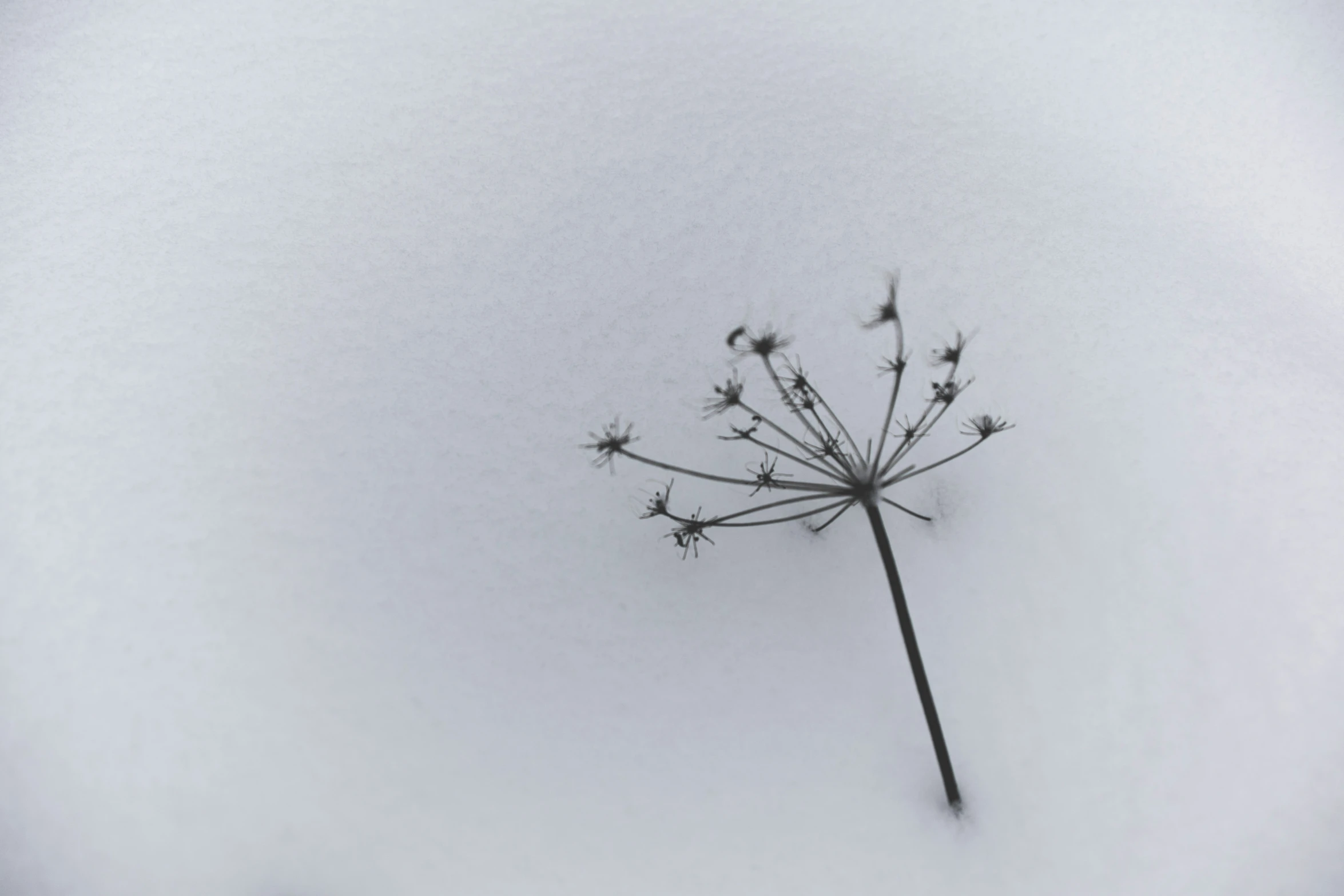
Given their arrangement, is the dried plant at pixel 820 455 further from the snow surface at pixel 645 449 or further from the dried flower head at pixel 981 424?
→ the snow surface at pixel 645 449

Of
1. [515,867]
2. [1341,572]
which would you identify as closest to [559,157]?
[515,867]

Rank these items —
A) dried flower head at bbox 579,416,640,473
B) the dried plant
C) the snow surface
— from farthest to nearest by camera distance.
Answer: dried flower head at bbox 579,416,640,473 → the snow surface → the dried plant

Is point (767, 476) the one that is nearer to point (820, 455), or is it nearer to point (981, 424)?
point (820, 455)

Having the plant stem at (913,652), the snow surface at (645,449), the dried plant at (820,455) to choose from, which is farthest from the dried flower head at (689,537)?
the plant stem at (913,652)

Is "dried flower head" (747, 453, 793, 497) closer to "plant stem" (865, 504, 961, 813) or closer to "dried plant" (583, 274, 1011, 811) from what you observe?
"dried plant" (583, 274, 1011, 811)

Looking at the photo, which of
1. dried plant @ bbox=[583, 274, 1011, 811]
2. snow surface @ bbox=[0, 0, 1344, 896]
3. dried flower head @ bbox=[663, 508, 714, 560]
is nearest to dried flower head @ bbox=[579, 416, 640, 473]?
dried plant @ bbox=[583, 274, 1011, 811]

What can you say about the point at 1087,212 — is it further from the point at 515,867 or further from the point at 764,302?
the point at 515,867
